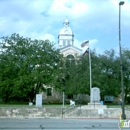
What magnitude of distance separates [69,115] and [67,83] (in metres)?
25.2

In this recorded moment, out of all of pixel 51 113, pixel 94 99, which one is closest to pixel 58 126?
pixel 51 113

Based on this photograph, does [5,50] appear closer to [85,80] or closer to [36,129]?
[85,80]

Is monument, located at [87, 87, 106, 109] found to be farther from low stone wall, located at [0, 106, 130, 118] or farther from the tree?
the tree

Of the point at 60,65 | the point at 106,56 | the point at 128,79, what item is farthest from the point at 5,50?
the point at 128,79

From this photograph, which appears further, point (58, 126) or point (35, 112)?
point (35, 112)

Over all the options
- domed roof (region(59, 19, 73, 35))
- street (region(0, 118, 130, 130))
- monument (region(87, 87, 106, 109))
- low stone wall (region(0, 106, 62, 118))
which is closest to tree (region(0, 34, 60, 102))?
monument (region(87, 87, 106, 109))

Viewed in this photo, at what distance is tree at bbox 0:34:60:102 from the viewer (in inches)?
2004

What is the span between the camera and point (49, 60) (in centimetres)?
5328

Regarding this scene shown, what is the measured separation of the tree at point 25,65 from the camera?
50.9 metres

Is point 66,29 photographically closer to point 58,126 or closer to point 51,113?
point 51,113

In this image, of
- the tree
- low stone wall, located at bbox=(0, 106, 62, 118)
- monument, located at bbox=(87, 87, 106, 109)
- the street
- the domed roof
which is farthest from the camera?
the domed roof

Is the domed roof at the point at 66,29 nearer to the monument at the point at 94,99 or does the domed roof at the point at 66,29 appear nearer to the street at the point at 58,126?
the monument at the point at 94,99

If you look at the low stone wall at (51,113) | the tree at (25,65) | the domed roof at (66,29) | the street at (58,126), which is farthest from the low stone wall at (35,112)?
the domed roof at (66,29)

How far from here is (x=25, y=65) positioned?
168ft
